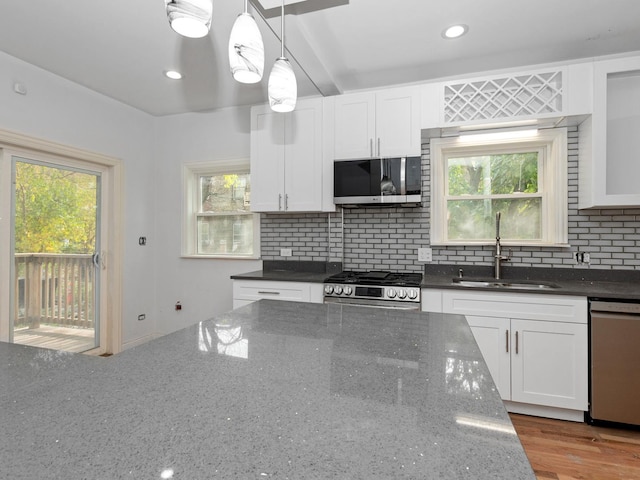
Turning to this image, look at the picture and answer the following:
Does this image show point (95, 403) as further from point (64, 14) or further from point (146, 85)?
point (146, 85)

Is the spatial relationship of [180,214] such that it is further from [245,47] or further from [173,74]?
[245,47]

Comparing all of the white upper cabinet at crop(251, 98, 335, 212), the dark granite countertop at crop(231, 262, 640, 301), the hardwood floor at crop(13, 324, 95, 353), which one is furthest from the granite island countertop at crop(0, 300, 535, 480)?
the hardwood floor at crop(13, 324, 95, 353)

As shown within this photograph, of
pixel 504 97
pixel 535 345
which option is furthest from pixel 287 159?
pixel 535 345

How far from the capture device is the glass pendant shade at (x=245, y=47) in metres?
1.06

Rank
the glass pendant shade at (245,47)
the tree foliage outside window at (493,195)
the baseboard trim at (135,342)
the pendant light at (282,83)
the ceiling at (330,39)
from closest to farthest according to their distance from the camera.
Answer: the glass pendant shade at (245,47), the pendant light at (282,83), the ceiling at (330,39), the tree foliage outside window at (493,195), the baseboard trim at (135,342)

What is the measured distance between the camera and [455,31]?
2395mm

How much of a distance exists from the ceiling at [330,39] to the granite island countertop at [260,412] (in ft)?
4.91

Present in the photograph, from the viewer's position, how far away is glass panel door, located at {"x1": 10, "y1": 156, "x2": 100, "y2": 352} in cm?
292

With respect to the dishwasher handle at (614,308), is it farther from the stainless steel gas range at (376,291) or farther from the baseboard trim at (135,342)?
the baseboard trim at (135,342)

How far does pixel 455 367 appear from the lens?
893mm

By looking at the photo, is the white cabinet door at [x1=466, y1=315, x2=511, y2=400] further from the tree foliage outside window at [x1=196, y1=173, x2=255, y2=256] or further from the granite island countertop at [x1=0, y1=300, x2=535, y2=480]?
the tree foliage outside window at [x1=196, y1=173, x2=255, y2=256]

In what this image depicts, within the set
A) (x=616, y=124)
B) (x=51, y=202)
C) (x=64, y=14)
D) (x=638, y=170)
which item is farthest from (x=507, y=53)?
(x=51, y=202)

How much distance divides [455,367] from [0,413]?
979 mm

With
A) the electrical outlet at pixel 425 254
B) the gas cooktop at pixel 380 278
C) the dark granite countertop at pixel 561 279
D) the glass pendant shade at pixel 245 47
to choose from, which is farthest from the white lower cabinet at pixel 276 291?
the glass pendant shade at pixel 245 47
